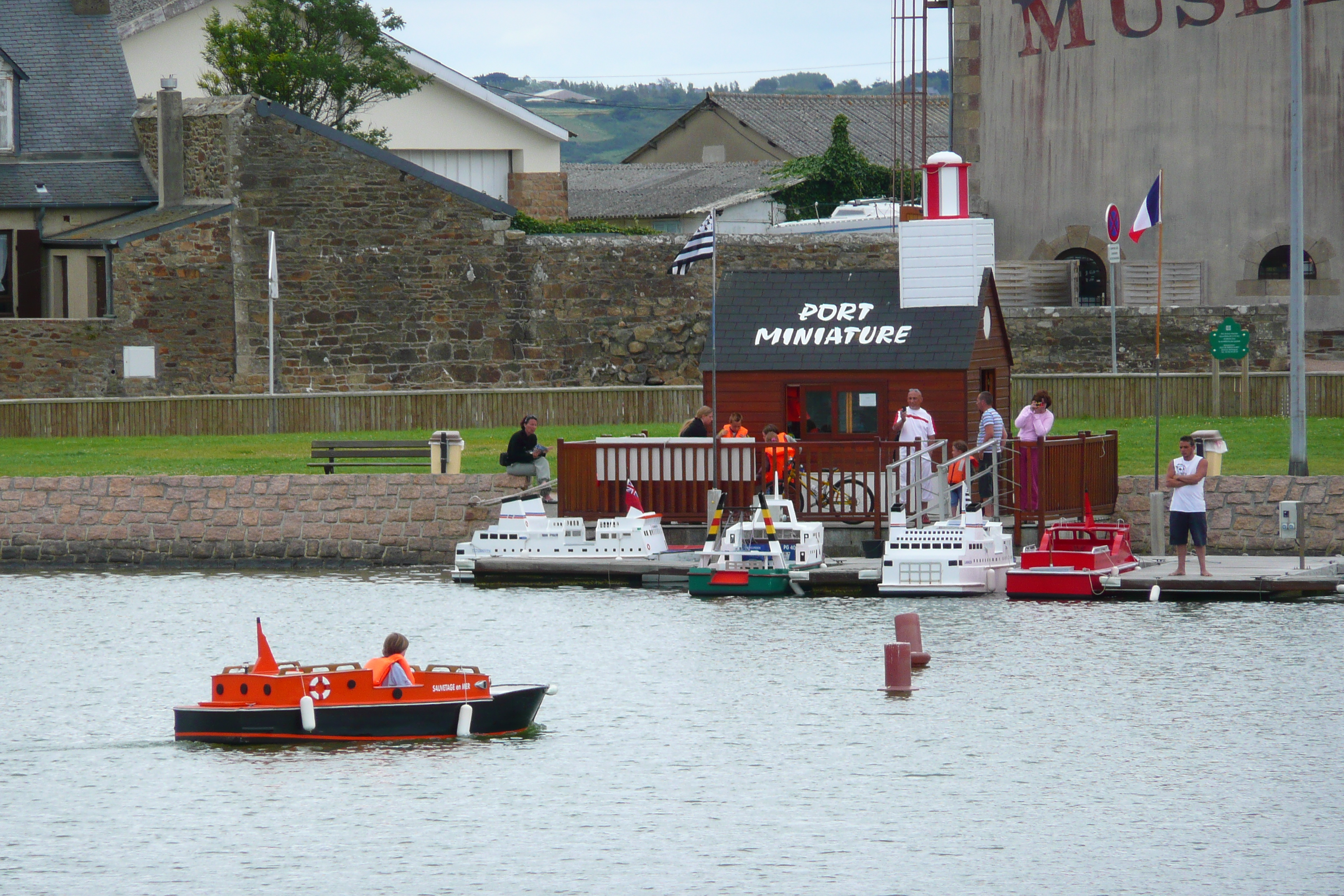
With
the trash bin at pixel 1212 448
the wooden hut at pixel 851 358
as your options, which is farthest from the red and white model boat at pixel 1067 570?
the wooden hut at pixel 851 358

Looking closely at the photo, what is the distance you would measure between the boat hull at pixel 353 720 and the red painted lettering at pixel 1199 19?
28.6m

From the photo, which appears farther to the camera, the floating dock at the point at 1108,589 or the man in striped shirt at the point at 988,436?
the man in striped shirt at the point at 988,436

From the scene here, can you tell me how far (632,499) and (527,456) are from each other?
7.17 feet

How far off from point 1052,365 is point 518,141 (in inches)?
973

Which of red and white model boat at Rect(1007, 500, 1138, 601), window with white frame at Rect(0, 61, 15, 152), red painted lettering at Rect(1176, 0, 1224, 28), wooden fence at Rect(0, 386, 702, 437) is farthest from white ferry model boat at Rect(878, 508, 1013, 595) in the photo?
window with white frame at Rect(0, 61, 15, 152)

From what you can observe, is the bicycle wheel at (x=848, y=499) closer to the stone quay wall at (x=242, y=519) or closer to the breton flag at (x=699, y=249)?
the breton flag at (x=699, y=249)

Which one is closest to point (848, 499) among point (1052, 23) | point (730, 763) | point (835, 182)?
point (730, 763)

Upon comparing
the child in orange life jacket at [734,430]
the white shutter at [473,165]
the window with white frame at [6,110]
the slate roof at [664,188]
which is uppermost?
the slate roof at [664,188]

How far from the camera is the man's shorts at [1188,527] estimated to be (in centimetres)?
2473

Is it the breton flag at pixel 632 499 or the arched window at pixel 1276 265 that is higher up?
the arched window at pixel 1276 265

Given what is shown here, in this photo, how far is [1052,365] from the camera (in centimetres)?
4078

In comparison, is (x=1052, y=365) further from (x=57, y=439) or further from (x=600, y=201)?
(x=600, y=201)

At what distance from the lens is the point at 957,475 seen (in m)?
27.2

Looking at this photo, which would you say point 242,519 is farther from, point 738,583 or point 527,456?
point 738,583
